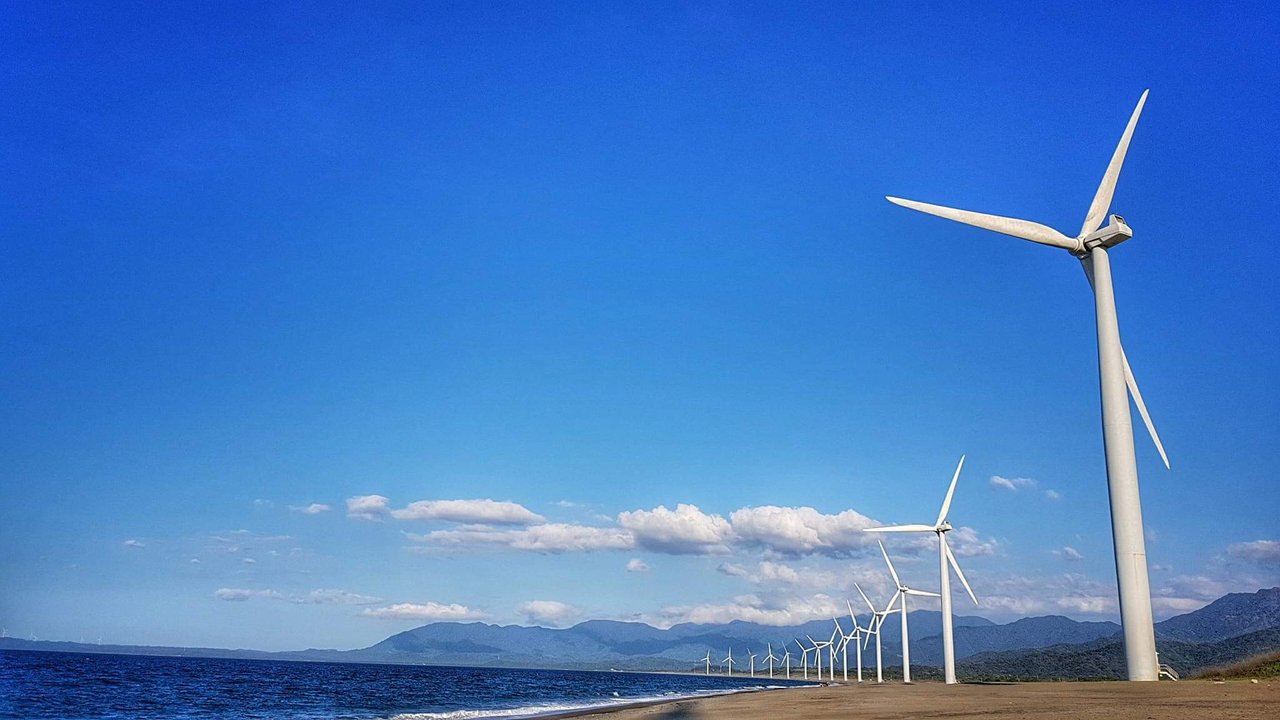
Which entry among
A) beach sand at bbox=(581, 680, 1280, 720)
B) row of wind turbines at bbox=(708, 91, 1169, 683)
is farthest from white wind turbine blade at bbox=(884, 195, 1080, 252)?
beach sand at bbox=(581, 680, 1280, 720)

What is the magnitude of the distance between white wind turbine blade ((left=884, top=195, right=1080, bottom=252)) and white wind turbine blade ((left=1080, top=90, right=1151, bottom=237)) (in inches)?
35.7

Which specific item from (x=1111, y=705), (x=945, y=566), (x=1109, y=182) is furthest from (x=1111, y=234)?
(x=945, y=566)

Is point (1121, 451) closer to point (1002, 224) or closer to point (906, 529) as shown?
point (1002, 224)

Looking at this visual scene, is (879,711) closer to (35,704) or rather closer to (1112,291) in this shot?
(1112,291)

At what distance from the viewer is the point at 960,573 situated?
207ft

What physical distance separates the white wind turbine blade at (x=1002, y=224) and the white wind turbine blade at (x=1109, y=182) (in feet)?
2.98

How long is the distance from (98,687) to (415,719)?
51780mm

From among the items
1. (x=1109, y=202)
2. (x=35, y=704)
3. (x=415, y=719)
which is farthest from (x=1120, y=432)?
(x=35, y=704)

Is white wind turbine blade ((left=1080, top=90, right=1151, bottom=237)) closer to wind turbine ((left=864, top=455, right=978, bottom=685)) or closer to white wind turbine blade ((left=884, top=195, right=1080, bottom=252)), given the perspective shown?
white wind turbine blade ((left=884, top=195, right=1080, bottom=252))

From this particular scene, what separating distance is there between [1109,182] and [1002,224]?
4069 millimetres

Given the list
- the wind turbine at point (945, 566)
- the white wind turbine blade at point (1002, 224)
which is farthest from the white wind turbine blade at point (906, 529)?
the white wind turbine blade at point (1002, 224)

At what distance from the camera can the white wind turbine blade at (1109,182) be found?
32125 millimetres

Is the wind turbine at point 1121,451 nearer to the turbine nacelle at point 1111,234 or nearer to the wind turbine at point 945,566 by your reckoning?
the turbine nacelle at point 1111,234

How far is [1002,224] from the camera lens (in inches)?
1345
